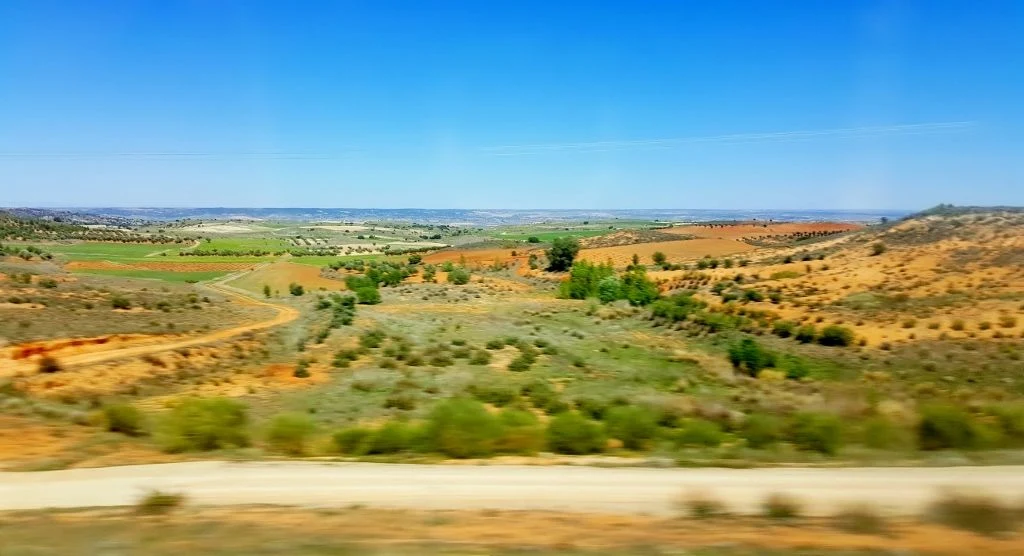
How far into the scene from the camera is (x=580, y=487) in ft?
36.6

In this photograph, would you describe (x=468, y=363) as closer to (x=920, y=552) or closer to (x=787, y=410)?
(x=787, y=410)

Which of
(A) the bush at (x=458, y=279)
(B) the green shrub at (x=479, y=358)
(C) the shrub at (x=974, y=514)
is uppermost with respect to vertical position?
(C) the shrub at (x=974, y=514)

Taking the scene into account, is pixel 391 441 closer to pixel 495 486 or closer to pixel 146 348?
pixel 495 486

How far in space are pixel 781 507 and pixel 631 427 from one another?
5.34 meters

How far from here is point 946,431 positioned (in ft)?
45.9

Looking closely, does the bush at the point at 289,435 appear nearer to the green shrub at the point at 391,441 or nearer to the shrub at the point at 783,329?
the green shrub at the point at 391,441

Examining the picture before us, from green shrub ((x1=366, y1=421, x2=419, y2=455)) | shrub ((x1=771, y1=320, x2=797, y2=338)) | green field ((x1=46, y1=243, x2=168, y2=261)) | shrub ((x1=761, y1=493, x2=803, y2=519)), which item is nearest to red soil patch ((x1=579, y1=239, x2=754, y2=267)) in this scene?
shrub ((x1=771, y1=320, x2=797, y2=338))

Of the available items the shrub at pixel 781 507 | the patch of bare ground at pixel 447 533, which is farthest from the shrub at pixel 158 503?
the shrub at pixel 781 507

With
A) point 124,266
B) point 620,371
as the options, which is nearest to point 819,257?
point 620,371

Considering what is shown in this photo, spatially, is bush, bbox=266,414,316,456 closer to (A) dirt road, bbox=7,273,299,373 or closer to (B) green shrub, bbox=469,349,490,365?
(B) green shrub, bbox=469,349,490,365

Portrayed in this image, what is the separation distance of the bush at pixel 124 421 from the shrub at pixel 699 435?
40.0 feet

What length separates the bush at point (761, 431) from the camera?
47.2 feet

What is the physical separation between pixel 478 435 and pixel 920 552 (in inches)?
329

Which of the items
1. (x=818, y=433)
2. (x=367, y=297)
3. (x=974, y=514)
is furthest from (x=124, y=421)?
(x=367, y=297)
